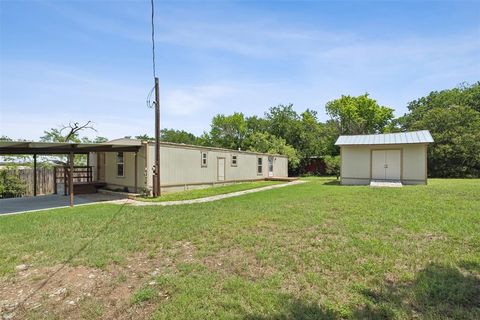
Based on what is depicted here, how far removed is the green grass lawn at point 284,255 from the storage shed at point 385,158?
22.9 feet

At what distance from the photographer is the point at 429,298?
3.26m

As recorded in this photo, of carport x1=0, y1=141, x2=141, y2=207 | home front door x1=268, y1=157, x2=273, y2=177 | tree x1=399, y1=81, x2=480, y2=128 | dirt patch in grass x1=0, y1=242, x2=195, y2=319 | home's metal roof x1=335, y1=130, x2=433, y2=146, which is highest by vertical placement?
tree x1=399, y1=81, x2=480, y2=128

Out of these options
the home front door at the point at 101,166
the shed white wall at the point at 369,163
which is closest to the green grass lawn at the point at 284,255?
the shed white wall at the point at 369,163

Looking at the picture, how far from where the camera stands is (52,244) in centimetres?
579

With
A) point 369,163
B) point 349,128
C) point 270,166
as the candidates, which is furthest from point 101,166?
point 349,128

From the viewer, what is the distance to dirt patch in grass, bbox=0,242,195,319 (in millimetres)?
3461

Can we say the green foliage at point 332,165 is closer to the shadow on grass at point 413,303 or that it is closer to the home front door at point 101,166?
the home front door at point 101,166

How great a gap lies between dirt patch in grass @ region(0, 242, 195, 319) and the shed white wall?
43.7 feet

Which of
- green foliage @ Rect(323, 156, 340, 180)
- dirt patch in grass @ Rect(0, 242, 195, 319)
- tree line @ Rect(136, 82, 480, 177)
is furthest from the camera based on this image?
green foliage @ Rect(323, 156, 340, 180)

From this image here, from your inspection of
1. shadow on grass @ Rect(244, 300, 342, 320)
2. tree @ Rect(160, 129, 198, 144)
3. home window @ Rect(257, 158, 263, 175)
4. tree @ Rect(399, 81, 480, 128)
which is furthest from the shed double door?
tree @ Rect(160, 129, 198, 144)

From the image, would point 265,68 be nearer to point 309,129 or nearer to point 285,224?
point 285,224

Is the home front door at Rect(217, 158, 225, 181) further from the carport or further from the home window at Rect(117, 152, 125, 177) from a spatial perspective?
the home window at Rect(117, 152, 125, 177)

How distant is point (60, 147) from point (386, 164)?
51.5ft

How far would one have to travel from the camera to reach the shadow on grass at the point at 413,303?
2.98 meters
